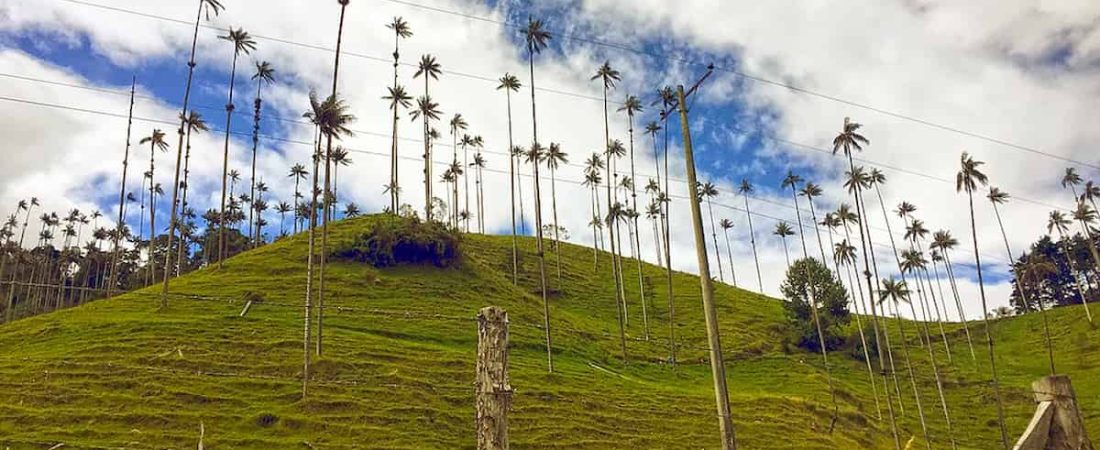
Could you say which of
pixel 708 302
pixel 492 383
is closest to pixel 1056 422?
pixel 492 383

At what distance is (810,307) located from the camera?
82.1 m

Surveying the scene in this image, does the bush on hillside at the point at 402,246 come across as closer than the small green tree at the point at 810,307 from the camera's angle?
Yes

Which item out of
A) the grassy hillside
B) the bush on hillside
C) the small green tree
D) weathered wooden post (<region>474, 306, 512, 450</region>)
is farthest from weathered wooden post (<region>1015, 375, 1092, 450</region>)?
the small green tree

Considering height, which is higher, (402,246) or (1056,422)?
(402,246)

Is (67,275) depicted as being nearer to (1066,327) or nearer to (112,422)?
(112,422)

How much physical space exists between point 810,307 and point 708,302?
72939 mm

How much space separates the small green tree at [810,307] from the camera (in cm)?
7962

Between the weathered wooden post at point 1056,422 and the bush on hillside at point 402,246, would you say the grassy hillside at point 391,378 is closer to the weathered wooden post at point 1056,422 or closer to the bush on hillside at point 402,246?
the bush on hillside at point 402,246

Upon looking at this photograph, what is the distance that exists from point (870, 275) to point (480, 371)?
170ft

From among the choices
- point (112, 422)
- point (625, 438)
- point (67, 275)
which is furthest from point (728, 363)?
point (67, 275)

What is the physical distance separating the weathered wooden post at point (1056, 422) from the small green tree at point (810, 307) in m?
76.5

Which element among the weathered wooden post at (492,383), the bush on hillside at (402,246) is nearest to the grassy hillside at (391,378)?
the bush on hillside at (402,246)

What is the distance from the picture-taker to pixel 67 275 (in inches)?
4660

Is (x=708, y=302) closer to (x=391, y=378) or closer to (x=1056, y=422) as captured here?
(x=1056, y=422)
